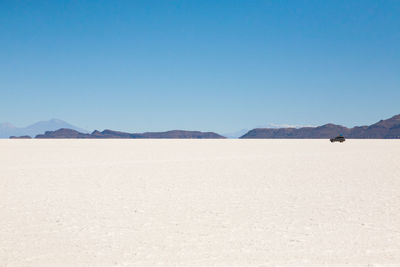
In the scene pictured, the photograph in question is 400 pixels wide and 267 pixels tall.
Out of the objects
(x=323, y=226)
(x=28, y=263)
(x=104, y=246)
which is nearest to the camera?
(x=28, y=263)

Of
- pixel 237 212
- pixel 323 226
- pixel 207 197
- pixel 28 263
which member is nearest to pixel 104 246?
pixel 28 263

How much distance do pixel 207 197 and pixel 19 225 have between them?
498 cm

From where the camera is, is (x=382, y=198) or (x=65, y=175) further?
(x=65, y=175)

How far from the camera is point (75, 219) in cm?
820

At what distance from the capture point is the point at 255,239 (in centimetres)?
657

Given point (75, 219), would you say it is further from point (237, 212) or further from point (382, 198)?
point (382, 198)

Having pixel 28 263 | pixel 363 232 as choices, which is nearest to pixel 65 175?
pixel 28 263

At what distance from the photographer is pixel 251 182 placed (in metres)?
14.2

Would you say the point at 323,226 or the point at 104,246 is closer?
the point at 104,246

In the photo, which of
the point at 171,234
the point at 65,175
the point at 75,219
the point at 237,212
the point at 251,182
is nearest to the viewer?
the point at 171,234

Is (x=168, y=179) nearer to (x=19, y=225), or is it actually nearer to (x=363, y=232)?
(x=19, y=225)

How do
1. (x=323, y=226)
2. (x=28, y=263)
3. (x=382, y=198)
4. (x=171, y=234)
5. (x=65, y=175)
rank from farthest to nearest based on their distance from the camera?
(x=65, y=175)
(x=382, y=198)
(x=323, y=226)
(x=171, y=234)
(x=28, y=263)

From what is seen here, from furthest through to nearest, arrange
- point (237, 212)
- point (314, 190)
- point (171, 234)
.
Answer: point (314, 190) → point (237, 212) → point (171, 234)

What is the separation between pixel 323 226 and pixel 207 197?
4.03 metres
